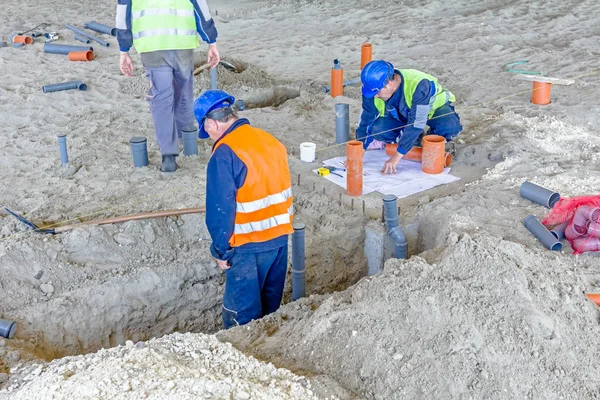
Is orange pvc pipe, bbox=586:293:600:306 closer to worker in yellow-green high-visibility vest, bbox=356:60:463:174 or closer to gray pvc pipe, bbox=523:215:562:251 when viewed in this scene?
gray pvc pipe, bbox=523:215:562:251

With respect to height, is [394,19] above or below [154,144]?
above

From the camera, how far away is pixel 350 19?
11.3 m

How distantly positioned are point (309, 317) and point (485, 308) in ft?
3.12

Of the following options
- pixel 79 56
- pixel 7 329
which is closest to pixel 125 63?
pixel 7 329

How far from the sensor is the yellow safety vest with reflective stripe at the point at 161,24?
554 centimetres

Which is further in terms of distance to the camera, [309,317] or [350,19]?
[350,19]

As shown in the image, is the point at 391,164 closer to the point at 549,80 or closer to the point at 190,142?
the point at 190,142

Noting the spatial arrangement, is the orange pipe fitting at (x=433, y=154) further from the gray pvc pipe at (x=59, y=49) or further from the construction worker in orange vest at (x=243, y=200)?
the gray pvc pipe at (x=59, y=49)

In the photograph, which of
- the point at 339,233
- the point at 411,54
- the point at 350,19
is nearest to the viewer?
the point at 339,233

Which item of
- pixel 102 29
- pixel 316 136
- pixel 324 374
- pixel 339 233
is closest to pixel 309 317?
pixel 324 374

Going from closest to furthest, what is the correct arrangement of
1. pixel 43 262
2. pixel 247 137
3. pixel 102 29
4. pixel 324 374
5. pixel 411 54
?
1. pixel 324 374
2. pixel 247 137
3. pixel 43 262
4. pixel 411 54
5. pixel 102 29

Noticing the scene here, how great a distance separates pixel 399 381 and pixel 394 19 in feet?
29.4

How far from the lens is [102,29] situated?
418 inches

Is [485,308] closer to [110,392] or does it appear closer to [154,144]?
[110,392]
